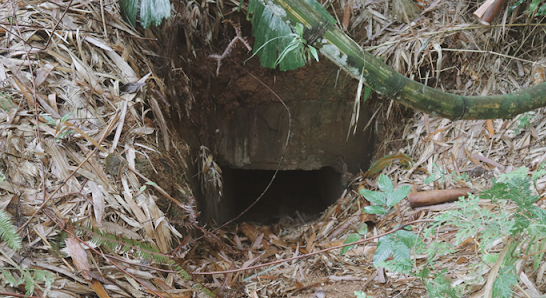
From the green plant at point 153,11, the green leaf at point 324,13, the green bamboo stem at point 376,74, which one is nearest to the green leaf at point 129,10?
the green plant at point 153,11

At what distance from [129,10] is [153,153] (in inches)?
31.8

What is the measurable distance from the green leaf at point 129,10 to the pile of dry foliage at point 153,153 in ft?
0.15

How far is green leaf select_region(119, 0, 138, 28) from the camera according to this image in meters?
1.79

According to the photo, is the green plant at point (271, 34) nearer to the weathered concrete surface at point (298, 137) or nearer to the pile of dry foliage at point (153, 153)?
the pile of dry foliage at point (153, 153)

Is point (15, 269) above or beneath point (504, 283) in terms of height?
beneath

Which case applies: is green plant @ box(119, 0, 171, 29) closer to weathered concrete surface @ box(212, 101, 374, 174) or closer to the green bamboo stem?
the green bamboo stem

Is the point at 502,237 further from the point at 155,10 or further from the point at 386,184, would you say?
the point at 155,10

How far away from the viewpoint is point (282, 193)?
4582 millimetres

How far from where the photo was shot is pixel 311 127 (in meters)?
2.84

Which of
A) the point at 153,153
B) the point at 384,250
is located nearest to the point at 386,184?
the point at 384,250

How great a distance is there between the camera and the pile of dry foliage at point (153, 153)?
4.08 feet

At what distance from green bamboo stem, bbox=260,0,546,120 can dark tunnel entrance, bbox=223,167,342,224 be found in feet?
6.55

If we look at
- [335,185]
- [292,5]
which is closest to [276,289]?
[292,5]

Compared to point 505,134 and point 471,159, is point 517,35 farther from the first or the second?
point 471,159
